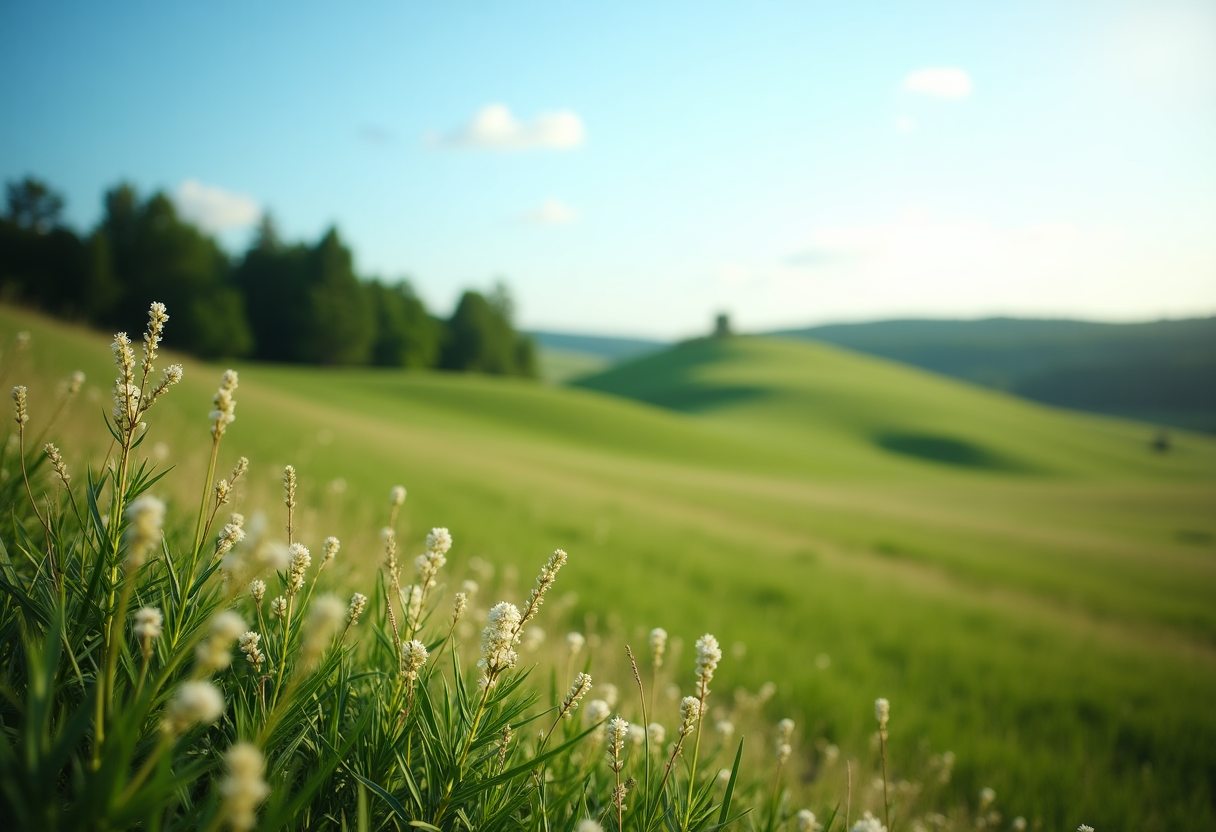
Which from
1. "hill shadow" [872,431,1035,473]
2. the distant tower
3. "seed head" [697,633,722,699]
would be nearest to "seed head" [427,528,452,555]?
"seed head" [697,633,722,699]

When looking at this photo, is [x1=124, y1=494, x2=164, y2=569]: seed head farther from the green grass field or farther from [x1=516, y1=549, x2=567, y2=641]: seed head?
the green grass field

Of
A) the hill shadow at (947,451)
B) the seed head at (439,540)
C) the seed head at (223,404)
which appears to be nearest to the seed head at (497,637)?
the seed head at (439,540)

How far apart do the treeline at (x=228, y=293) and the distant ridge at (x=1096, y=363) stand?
377 feet

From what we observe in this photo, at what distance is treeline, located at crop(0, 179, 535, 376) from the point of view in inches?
1799

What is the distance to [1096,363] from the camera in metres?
130

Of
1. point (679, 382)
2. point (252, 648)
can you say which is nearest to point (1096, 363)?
point (679, 382)

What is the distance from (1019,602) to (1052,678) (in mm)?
5641

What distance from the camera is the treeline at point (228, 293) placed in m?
45.7

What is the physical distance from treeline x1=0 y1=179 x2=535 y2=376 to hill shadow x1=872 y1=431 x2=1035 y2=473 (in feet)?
141

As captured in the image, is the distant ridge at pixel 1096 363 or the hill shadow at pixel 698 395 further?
the distant ridge at pixel 1096 363

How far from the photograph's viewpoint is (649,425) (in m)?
50.2

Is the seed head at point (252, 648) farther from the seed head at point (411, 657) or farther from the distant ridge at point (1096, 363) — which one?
the distant ridge at point (1096, 363)

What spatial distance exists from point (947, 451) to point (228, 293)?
2658 inches

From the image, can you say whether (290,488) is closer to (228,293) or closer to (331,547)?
(331,547)
